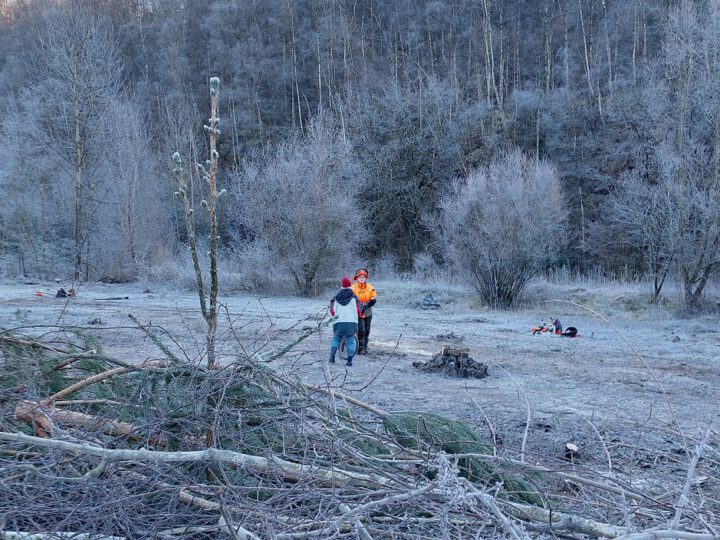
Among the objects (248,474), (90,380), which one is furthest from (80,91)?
(248,474)

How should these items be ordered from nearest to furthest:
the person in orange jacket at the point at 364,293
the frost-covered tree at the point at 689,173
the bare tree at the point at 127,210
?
the person in orange jacket at the point at 364,293 < the frost-covered tree at the point at 689,173 < the bare tree at the point at 127,210

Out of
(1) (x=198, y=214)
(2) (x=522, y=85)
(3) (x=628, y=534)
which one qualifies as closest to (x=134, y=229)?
(1) (x=198, y=214)

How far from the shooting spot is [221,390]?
11.9 ft

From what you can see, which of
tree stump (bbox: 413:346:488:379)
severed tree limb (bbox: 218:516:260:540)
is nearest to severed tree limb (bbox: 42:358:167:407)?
severed tree limb (bbox: 218:516:260:540)

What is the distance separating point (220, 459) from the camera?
290 cm

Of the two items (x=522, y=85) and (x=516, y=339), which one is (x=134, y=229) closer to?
(x=516, y=339)

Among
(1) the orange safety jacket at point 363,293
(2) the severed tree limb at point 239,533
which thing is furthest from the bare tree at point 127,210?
(2) the severed tree limb at point 239,533

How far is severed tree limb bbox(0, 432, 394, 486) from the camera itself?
8.90ft

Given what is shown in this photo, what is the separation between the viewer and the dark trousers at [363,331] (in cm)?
1316

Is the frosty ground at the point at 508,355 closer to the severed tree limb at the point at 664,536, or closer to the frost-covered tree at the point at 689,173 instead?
the severed tree limb at the point at 664,536

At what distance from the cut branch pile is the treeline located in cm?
1848

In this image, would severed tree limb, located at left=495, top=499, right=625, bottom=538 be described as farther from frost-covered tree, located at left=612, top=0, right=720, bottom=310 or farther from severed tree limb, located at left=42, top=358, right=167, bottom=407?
frost-covered tree, located at left=612, top=0, right=720, bottom=310

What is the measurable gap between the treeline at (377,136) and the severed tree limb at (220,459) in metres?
19.2

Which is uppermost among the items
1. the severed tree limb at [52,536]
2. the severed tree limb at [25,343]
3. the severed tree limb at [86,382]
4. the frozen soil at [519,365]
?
the severed tree limb at [25,343]
